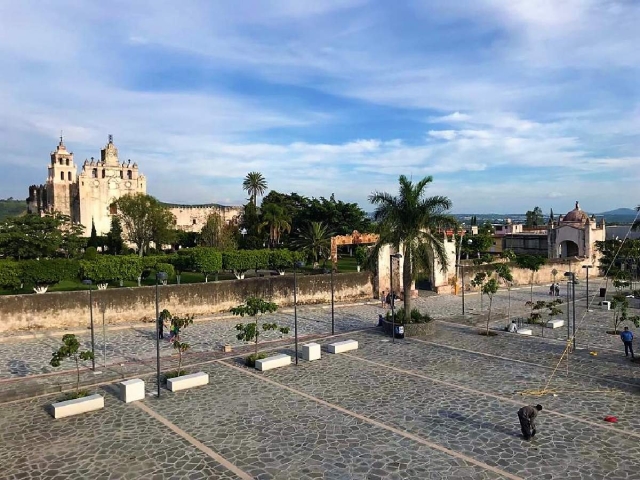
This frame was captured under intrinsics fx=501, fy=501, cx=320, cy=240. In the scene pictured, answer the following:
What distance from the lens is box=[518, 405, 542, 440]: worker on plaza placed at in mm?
10055

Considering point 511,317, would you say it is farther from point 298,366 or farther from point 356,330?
point 298,366

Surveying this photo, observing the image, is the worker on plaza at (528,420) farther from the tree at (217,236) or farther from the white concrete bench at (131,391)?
the tree at (217,236)

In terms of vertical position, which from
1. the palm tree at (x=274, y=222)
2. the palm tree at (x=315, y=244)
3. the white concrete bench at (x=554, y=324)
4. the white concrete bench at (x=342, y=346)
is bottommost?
the white concrete bench at (x=554, y=324)

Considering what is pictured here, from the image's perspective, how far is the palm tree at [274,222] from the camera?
4969cm

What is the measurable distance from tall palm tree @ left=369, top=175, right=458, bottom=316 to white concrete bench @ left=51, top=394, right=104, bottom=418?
12.8m

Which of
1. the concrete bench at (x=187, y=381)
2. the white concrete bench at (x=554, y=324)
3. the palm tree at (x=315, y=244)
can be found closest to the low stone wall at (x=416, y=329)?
the white concrete bench at (x=554, y=324)

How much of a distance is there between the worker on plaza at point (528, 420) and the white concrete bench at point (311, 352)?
761 cm

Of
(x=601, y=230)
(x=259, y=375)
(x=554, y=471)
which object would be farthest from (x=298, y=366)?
(x=601, y=230)

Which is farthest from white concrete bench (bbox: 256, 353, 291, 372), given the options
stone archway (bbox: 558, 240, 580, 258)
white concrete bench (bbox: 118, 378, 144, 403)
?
stone archway (bbox: 558, 240, 580, 258)

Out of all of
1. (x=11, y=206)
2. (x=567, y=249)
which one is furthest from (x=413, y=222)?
(x=11, y=206)

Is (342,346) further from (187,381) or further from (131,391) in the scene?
(131,391)

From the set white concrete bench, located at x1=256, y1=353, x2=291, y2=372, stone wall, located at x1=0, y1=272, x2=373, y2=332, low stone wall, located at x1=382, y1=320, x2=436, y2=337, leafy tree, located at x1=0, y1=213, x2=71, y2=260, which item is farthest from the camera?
leafy tree, located at x1=0, y1=213, x2=71, y2=260

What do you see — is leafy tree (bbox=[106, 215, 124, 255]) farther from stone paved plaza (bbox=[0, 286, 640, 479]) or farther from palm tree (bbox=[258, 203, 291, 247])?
stone paved plaza (bbox=[0, 286, 640, 479])

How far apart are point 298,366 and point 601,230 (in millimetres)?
45159
